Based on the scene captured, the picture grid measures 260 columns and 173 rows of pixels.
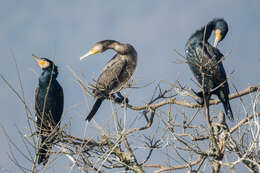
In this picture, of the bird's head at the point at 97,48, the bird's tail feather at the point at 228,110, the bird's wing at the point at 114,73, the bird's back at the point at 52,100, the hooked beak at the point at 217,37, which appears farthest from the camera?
the bird's head at the point at 97,48

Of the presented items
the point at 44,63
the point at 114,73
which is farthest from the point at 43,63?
the point at 114,73

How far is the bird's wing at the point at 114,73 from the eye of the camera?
19.0 ft

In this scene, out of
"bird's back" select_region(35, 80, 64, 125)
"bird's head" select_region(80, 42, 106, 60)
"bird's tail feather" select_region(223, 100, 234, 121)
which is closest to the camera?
"bird's tail feather" select_region(223, 100, 234, 121)

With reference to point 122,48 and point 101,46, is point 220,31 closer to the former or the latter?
point 122,48

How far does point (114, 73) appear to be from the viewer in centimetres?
575

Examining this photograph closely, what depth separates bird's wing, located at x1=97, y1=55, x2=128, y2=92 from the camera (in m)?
5.78

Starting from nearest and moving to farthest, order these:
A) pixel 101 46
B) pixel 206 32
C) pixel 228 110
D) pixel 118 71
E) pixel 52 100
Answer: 1. pixel 228 110
2. pixel 206 32
3. pixel 52 100
4. pixel 118 71
5. pixel 101 46

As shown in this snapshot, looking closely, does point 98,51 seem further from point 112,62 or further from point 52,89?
point 52,89

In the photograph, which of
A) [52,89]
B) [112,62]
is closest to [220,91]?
[112,62]

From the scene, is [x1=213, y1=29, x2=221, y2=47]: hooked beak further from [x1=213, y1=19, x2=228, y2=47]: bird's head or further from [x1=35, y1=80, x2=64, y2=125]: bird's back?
[x1=35, y1=80, x2=64, y2=125]: bird's back

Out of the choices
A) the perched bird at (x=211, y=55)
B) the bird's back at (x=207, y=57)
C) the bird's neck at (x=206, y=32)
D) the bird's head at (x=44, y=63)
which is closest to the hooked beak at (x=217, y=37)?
the perched bird at (x=211, y=55)

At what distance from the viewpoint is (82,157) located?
3.57 metres

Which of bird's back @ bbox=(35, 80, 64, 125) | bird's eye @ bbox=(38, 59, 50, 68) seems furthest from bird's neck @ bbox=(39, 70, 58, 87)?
bird's eye @ bbox=(38, 59, 50, 68)

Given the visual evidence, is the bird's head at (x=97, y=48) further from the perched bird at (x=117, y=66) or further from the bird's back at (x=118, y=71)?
the bird's back at (x=118, y=71)
